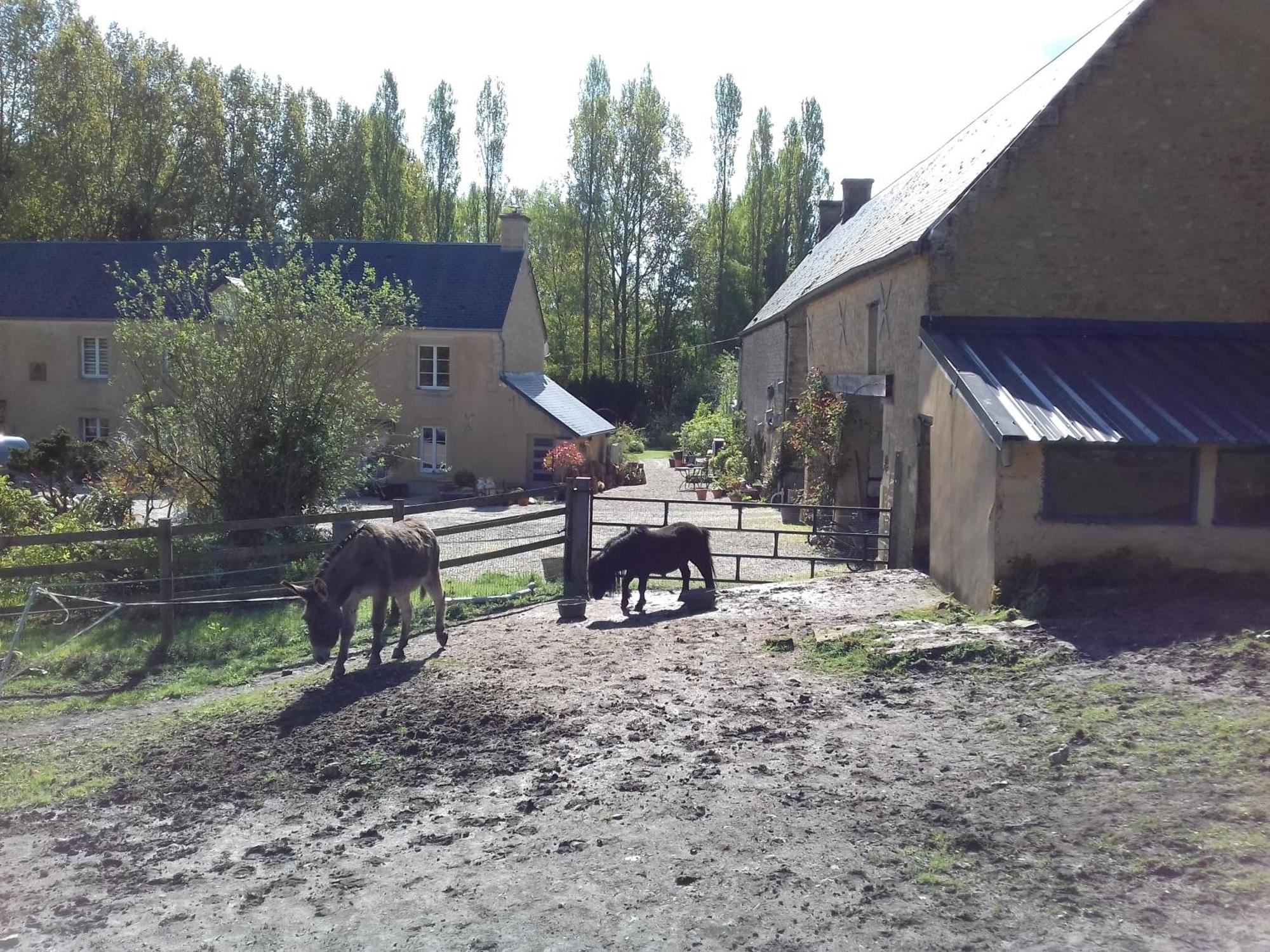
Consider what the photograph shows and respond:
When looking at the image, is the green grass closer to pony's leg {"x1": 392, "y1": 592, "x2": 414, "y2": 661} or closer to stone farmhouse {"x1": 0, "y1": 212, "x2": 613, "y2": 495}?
pony's leg {"x1": 392, "y1": 592, "x2": 414, "y2": 661}

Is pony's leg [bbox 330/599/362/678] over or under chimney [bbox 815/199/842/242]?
under

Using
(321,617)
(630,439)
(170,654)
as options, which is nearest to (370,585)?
(321,617)

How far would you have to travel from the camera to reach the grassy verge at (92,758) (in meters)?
6.64

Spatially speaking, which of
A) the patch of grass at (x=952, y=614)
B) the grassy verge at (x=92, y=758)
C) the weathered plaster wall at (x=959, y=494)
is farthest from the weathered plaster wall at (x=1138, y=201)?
the grassy verge at (x=92, y=758)

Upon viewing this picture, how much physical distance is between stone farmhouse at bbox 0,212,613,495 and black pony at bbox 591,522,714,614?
1915 cm

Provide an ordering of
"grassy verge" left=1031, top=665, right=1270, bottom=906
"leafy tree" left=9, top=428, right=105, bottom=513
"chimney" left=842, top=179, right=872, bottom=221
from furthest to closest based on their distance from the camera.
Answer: "chimney" left=842, top=179, right=872, bottom=221, "leafy tree" left=9, top=428, right=105, bottom=513, "grassy verge" left=1031, top=665, right=1270, bottom=906

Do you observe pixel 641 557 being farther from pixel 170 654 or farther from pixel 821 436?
pixel 821 436

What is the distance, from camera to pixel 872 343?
57.7 ft

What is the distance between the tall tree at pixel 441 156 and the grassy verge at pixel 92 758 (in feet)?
178

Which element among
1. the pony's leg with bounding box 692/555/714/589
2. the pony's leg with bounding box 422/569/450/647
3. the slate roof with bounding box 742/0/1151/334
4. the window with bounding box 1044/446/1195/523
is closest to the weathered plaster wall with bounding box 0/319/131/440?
the slate roof with bounding box 742/0/1151/334

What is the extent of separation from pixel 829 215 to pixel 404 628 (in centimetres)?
2913

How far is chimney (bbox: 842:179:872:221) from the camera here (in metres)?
33.3

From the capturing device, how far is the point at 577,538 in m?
13.3

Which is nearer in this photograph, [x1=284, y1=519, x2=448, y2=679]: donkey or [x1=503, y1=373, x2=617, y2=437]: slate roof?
[x1=284, y1=519, x2=448, y2=679]: donkey
